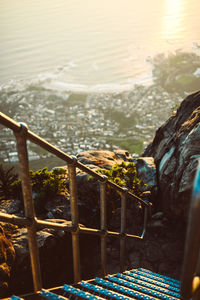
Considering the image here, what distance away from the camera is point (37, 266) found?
1838mm

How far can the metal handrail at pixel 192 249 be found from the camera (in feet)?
3.01

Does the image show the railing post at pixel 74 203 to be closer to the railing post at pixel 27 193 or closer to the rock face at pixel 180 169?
the railing post at pixel 27 193

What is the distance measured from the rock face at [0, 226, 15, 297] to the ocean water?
3233 cm

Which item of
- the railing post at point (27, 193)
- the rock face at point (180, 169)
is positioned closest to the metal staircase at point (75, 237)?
the railing post at point (27, 193)

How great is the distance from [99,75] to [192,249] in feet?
219

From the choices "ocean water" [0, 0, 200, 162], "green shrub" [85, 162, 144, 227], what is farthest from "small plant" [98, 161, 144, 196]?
"ocean water" [0, 0, 200, 162]

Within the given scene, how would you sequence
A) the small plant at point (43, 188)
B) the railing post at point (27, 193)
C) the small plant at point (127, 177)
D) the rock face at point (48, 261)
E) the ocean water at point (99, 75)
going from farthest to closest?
the ocean water at point (99, 75) → the small plant at point (127, 177) → the small plant at point (43, 188) → the rock face at point (48, 261) → the railing post at point (27, 193)

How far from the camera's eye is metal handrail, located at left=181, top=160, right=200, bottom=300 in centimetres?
92

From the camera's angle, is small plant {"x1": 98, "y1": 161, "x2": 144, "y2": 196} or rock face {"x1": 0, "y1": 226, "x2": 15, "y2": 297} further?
small plant {"x1": 98, "y1": 161, "x2": 144, "y2": 196}

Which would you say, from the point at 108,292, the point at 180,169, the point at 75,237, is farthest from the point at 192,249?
the point at 180,169

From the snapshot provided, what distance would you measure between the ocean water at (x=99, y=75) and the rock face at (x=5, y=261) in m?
32.3

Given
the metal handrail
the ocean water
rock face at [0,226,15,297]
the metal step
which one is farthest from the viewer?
the ocean water

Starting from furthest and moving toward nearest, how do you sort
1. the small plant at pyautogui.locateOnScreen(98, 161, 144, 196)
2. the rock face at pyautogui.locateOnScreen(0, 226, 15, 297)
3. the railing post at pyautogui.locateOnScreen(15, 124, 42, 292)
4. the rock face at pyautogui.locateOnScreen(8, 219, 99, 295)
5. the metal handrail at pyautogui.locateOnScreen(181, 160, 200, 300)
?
1. the small plant at pyautogui.locateOnScreen(98, 161, 144, 196)
2. the rock face at pyautogui.locateOnScreen(8, 219, 99, 295)
3. the rock face at pyautogui.locateOnScreen(0, 226, 15, 297)
4. the railing post at pyautogui.locateOnScreen(15, 124, 42, 292)
5. the metal handrail at pyautogui.locateOnScreen(181, 160, 200, 300)

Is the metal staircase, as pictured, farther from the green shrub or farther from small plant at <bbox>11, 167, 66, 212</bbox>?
small plant at <bbox>11, 167, 66, 212</bbox>
